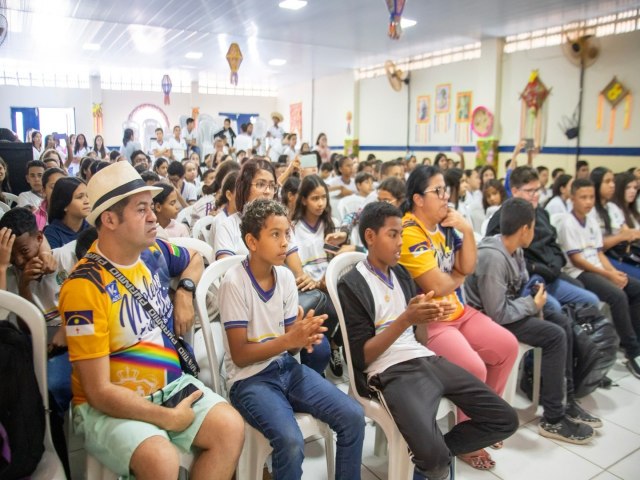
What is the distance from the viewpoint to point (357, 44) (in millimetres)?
9719

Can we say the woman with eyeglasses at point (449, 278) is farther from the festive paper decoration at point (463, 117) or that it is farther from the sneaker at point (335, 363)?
the festive paper decoration at point (463, 117)

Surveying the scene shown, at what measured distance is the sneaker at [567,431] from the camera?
7.62 feet

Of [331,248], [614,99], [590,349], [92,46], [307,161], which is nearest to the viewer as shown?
[590,349]

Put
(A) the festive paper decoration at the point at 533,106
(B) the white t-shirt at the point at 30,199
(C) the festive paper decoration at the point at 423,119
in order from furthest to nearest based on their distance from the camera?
1. (C) the festive paper decoration at the point at 423,119
2. (A) the festive paper decoration at the point at 533,106
3. (B) the white t-shirt at the point at 30,199

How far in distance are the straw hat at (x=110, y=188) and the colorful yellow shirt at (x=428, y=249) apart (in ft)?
3.84

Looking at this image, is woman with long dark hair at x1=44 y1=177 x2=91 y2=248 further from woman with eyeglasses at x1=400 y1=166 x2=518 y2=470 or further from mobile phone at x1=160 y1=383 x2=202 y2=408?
woman with eyeglasses at x1=400 y1=166 x2=518 y2=470

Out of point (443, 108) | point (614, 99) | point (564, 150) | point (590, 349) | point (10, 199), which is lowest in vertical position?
point (590, 349)

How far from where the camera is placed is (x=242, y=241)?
258 cm

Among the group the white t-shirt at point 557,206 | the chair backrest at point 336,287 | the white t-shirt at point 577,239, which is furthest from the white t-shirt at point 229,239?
the white t-shirt at point 557,206

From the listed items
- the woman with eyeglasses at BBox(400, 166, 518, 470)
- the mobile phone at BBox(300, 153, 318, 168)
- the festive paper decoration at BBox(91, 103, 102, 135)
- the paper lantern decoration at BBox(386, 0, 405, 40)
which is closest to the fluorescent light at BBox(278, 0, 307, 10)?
the paper lantern decoration at BBox(386, 0, 405, 40)

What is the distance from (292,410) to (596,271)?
249cm

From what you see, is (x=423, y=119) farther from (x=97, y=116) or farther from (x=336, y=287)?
(x=97, y=116)

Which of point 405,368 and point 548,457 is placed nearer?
point 405,368

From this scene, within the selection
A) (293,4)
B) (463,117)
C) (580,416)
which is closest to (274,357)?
(580,416)
